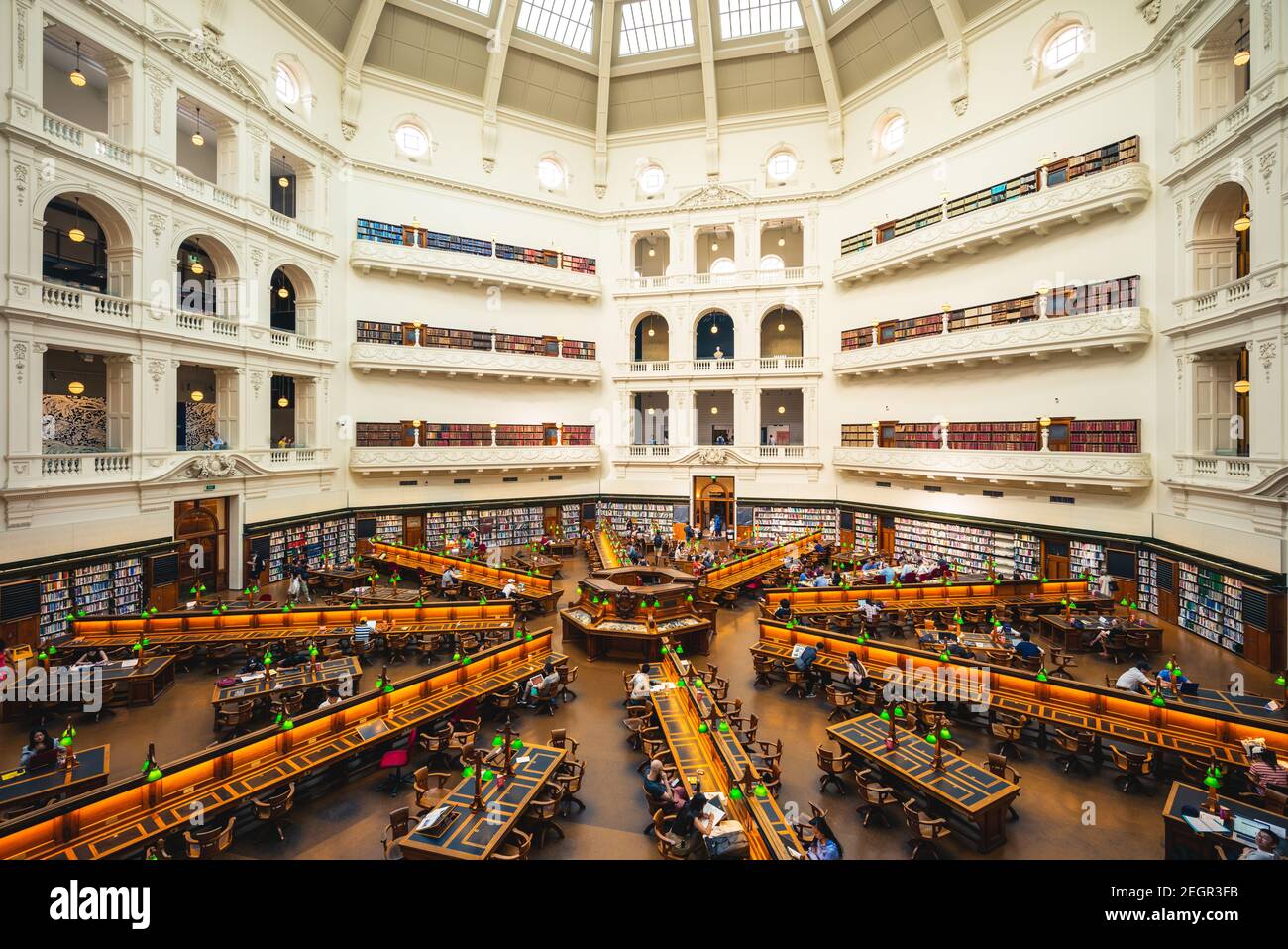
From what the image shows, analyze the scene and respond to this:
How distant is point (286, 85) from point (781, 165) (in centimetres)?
1889

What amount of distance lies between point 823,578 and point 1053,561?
24.7 ft

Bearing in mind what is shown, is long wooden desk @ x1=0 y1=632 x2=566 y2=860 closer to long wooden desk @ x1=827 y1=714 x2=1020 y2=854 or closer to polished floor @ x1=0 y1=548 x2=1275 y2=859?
polished floor @ x1=0 y1=548 x2=1275 y2=859

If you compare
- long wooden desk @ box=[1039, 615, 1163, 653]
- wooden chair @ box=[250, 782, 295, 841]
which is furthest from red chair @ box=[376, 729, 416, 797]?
long wooden desk @ box=[1039, 615, 1163, 653]

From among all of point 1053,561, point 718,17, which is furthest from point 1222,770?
point 718,17

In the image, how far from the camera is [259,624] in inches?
511

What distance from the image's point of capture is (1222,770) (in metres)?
7.71

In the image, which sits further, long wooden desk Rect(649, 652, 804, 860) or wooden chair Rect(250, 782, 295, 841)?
wooden chair Rect(250, 782, 295, 841)

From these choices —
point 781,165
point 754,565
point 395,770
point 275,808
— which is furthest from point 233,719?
point 781,165

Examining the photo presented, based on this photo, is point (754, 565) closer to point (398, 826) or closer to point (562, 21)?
point (398, 826)

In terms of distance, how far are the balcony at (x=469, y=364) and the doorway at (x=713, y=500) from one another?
6771 millimetres

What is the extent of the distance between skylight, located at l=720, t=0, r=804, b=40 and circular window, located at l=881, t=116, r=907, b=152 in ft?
17.4

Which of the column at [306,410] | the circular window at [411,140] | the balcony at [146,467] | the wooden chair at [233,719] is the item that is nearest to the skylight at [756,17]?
the circular window at [411,140]

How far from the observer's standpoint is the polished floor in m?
6.97
